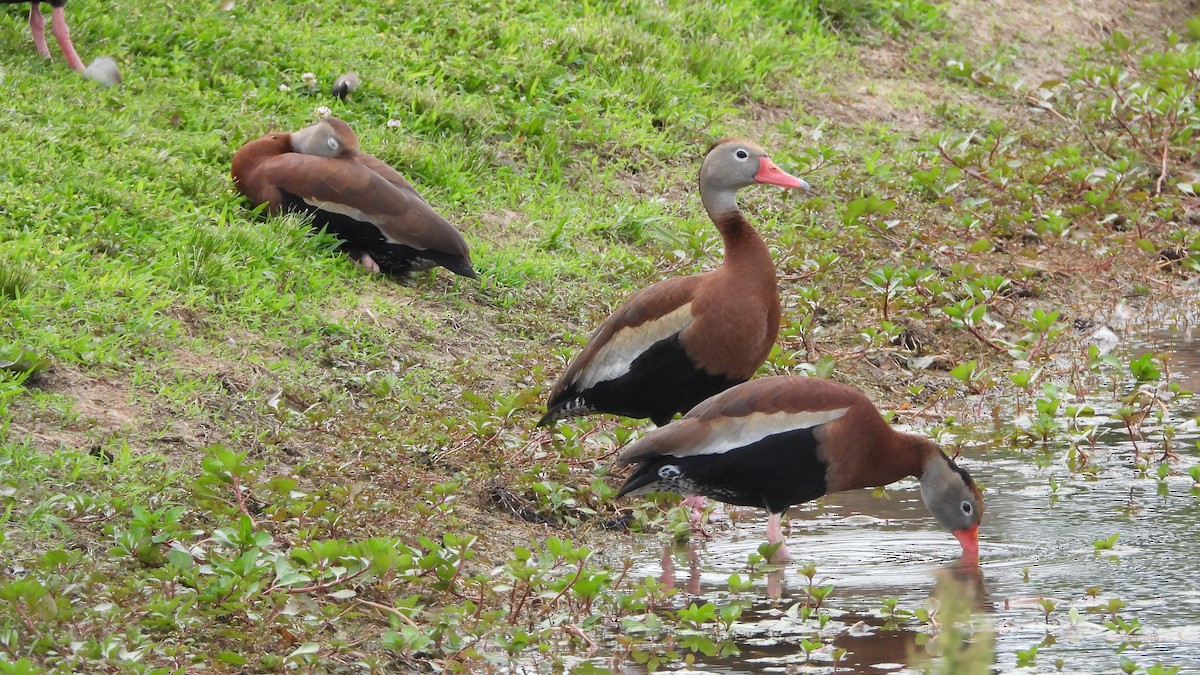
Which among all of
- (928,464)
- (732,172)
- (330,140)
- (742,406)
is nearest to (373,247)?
(330,140)

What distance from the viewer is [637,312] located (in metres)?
6.18

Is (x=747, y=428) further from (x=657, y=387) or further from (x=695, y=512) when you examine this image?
(x=657, y=387)

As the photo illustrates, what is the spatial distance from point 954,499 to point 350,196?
330cm

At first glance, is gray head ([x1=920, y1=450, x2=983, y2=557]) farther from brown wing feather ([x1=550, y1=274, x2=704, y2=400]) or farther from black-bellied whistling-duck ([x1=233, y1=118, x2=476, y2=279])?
black-bellied whistling-duck ([x1=233, y1=118, x2=476, y2=279])

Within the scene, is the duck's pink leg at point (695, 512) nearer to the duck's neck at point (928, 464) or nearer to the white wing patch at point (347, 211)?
the duck's neck at point (928, 464)

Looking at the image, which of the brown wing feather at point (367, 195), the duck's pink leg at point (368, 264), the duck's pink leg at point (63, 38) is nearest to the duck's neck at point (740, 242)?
the brown wing feather at point (367, 195)

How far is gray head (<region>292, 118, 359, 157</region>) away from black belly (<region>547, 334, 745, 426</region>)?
6.81ft

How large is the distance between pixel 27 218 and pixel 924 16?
7.00 m

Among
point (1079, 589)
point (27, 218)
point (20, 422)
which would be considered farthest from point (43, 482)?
point (1079, 589)

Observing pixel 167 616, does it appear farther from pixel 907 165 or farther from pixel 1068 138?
pixel 1068 138

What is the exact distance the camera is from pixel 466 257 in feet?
24.4

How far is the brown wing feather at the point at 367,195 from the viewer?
7371 millimetres

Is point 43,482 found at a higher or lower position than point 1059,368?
higher

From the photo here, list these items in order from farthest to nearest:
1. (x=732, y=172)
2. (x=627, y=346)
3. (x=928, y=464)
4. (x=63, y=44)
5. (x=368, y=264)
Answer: (x=63, y=44), (x=368, y=264), (x=732, y=172), (x=627, y=346), (x=928, y=464)
